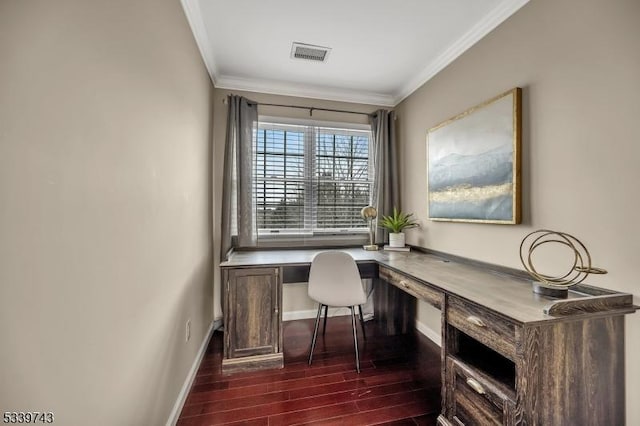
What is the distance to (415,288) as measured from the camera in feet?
5.79

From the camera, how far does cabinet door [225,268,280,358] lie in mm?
2037

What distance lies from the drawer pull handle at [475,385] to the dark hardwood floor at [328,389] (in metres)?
0.46

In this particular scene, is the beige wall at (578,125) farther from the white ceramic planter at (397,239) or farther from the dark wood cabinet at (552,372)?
the white ceramic planter at (397,239)

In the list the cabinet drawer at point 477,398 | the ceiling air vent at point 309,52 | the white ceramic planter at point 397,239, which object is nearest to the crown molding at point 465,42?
the ceiling air vent at point 309,52

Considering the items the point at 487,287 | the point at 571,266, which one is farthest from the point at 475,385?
the point at 571,266

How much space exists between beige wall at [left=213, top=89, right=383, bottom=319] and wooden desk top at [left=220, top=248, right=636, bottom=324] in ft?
1.83

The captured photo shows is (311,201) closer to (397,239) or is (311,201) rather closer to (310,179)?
(310,179)

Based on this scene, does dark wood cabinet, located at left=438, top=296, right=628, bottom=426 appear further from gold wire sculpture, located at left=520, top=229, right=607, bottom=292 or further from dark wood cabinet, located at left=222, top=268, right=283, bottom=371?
dark wood cabinet, located at left=222, top=268, right=283, bottom=371

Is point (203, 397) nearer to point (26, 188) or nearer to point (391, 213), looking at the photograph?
point (26, 188)

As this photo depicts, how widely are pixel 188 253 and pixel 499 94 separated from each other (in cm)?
236

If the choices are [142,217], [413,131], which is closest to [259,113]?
[413,131]

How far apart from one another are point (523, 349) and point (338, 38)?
2277mm

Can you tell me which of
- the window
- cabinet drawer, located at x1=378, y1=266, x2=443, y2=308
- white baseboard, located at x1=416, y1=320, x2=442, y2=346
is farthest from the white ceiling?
white baseboard, located at x1=416, y1=320, x2=442, y2=346

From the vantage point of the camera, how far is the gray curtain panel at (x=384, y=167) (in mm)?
A: 3010
